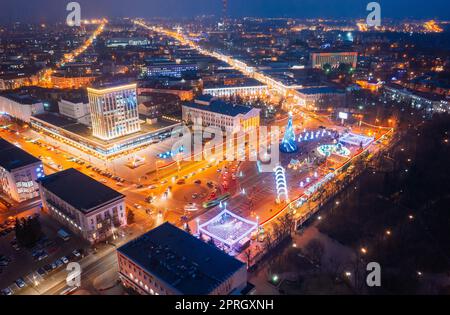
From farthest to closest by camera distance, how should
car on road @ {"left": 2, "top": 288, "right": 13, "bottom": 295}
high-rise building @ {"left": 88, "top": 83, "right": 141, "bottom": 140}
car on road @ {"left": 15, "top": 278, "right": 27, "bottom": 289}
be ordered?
high-rise building @ {"left": 88, "top": 83, "right": 141, "bottom": 140} → car on road @ {"left": 15, "top": 278, "right": 27, "bottom": 289} → car on road @ {"left": 2, "top": 288, "right": 13, "bottom": 295}

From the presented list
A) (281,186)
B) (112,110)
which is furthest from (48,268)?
(112,110)

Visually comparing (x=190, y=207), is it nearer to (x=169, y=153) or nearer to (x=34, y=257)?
(x=34, y=257)


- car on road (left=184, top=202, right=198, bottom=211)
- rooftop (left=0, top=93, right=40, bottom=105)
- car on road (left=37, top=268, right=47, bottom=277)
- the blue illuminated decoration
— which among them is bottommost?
car on road (left=37, top=268, right=47, bottom=277)

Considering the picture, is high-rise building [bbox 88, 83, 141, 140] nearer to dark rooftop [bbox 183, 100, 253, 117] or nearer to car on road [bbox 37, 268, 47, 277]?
dark rooftop [bbox 183, 100, 253, 117]

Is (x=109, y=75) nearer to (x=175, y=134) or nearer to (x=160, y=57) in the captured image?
(x=160, y=57)

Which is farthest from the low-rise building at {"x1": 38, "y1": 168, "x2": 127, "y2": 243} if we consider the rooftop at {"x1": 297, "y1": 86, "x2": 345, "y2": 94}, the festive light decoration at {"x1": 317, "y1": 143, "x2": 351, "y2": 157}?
the rooftop at {"x1": 297, "y1": 86, "x2": 345, "y2": 94}

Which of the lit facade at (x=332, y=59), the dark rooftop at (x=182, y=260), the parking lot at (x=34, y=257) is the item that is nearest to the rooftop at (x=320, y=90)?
the lit facade at (x=332, y=59)
